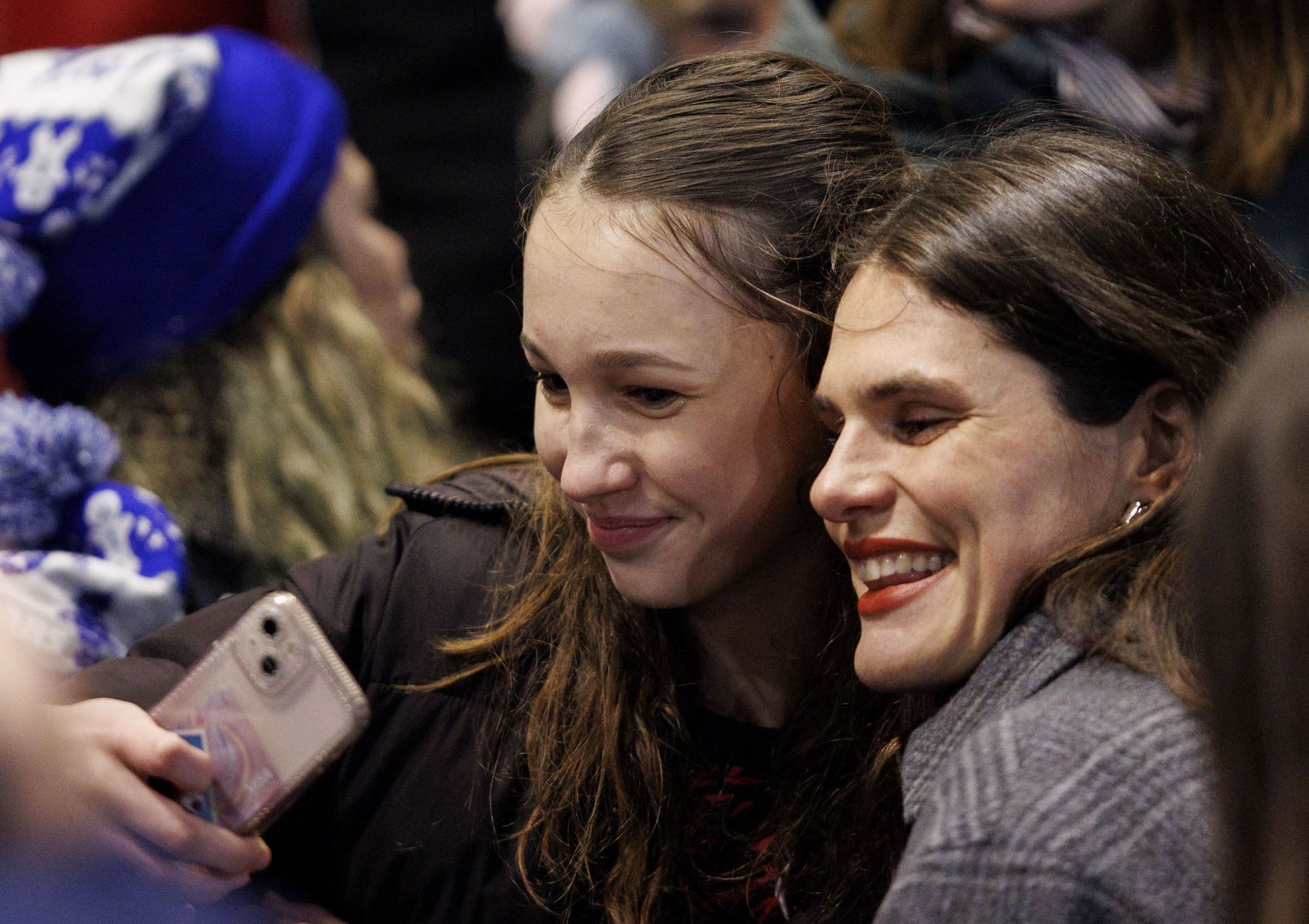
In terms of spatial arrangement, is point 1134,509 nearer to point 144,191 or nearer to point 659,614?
point 659,614

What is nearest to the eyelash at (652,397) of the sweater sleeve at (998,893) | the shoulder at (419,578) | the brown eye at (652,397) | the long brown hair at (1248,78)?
the brown eye at (652,397)

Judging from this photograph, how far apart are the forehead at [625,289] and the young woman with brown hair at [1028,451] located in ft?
0.44

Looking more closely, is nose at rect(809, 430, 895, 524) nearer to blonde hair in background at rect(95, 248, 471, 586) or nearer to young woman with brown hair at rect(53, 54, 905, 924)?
young woman with brown hair at rect(53, 54, 905, 924)

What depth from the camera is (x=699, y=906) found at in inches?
63.2

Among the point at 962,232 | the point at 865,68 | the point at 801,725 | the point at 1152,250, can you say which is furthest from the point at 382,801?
the point at 865,68

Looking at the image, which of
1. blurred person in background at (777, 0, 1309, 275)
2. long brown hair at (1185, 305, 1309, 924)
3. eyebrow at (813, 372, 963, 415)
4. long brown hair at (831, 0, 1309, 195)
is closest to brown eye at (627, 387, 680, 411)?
eyebrow at (813, 372, 963, 415)

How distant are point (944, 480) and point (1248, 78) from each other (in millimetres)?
1529

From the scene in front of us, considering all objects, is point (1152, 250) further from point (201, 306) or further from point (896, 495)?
point (201, 306)

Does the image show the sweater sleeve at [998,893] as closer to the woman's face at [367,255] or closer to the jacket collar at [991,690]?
the jacket collar at [991,690]

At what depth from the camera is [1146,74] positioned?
8.36 feet

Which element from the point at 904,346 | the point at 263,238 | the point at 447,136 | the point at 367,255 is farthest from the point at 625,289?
the point at 447,136

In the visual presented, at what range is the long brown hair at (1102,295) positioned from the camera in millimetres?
1243

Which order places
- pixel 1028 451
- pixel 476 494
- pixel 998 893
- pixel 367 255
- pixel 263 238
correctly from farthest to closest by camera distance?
1. pixel 367 255
2. pixel 263 238
3. pixel 476 494
4. pixel 1028 451
5. pixel 998 893

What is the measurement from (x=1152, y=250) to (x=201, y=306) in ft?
4.71
